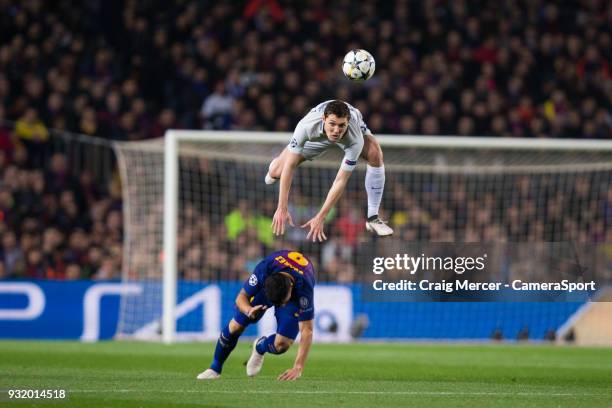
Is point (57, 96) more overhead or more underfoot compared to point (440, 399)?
more overhead

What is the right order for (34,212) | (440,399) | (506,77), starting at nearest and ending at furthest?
(440,399)
(34,212)
(506,77)

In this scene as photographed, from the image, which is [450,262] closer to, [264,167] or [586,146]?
[586,146]

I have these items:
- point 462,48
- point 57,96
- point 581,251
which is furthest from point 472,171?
point 57,96

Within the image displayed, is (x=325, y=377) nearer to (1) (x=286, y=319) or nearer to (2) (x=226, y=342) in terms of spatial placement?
(1) (x=286, y=319)

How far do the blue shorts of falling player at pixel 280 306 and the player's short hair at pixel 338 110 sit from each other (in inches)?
54.5

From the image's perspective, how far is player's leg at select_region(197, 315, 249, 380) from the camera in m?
11.1

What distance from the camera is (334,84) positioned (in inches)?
869

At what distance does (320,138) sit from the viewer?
1148 cm

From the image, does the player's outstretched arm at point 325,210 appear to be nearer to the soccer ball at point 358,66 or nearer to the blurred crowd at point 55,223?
the soccer ball at point 358,66

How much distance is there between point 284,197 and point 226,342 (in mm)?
1470

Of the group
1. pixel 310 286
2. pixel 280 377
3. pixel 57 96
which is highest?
pixel 57 96

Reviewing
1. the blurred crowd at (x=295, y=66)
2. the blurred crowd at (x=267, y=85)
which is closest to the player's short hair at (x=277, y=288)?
the blurred crowd at (x=267, y=85)

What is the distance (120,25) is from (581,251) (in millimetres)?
9842

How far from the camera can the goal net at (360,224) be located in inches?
727
